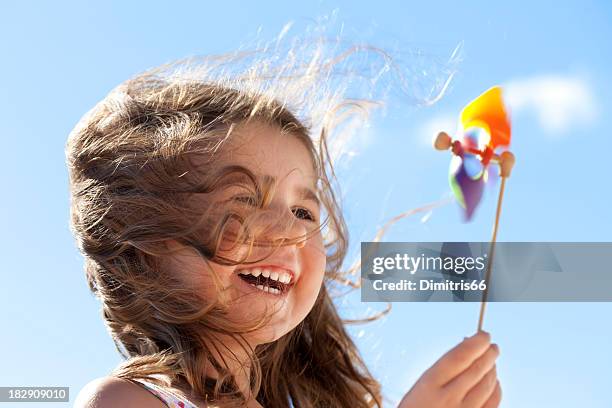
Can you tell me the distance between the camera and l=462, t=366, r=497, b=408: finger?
1496 mm

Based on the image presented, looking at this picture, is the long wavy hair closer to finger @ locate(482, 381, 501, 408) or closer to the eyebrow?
the eyebrow

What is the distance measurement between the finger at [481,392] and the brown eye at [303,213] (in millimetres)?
463

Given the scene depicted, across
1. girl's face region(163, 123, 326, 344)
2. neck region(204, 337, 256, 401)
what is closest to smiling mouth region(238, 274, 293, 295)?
girl's face region(163, 123, 326, 344)

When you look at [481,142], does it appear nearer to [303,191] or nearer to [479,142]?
[479,142]

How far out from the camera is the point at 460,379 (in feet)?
4.87

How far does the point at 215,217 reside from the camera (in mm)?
1563

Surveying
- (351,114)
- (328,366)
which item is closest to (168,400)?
(328,366)

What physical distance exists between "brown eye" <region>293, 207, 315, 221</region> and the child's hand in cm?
41

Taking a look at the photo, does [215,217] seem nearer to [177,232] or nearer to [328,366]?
[177,232]

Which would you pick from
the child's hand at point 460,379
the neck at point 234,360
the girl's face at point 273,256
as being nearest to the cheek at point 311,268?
the girl's face at point 273,256

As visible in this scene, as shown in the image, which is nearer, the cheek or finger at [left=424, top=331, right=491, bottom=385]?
finger at [left=424, top=331, right=491, bottom=385]

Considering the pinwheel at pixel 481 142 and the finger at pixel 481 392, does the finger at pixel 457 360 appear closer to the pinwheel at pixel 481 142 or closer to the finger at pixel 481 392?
the finger at pixel 481 392

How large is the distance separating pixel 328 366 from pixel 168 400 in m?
0.67

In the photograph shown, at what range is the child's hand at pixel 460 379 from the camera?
4.79 feet
